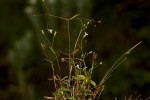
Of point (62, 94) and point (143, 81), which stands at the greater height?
point (143, 81)

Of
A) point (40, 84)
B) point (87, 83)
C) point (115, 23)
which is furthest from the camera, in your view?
point (115, 23)

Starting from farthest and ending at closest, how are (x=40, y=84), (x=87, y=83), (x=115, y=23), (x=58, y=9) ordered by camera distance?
1. (x=115, y=23)
2. (x=40, y=84)
3. (x=58, y=9)
4. (x=87, y=83)

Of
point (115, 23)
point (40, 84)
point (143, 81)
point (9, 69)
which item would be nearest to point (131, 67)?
point (143, 81)

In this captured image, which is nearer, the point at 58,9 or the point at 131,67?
the point at 58,9

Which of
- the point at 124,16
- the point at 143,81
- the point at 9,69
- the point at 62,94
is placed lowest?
the point at 62,94

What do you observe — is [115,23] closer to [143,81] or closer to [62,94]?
[143,81]

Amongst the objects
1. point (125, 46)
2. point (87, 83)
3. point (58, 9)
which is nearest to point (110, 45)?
point (125, 46)
